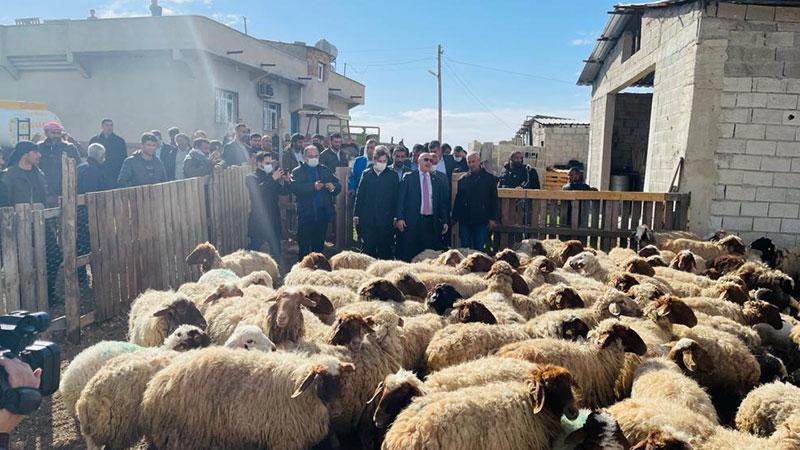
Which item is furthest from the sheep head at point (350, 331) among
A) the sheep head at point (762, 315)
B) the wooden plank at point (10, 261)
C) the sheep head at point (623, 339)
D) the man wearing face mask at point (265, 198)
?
the man wearing face mask at point (265, 198)

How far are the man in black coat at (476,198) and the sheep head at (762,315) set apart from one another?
4171mm

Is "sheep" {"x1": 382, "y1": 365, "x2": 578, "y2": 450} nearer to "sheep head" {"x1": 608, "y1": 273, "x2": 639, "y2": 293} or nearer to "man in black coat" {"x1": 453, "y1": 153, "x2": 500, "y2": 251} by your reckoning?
"sheep head" {"x1": 608, "y1": 273, "x2": 639, "y2": 293}

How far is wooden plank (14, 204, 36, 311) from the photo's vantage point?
5.81 metres

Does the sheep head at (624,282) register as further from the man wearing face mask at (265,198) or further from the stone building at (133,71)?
the stone building at (133,71)

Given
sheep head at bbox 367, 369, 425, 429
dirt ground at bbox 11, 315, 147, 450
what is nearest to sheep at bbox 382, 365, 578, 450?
sheep head at bbox 367, 369, 425, 429

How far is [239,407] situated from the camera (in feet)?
12.1

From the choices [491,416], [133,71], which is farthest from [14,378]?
[133,71]

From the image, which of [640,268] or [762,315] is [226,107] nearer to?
[640,268]

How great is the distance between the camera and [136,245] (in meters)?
7.41

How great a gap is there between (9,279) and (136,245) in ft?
6.03

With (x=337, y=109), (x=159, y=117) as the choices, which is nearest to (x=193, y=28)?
(x=159, y=117)

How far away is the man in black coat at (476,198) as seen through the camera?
913cm

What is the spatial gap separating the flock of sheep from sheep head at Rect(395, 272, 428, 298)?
2cm

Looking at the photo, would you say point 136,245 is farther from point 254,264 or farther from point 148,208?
point 254,264
